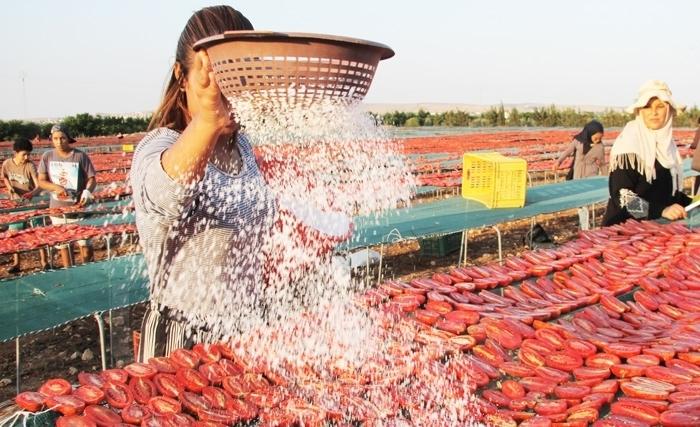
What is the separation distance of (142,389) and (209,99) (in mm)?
776

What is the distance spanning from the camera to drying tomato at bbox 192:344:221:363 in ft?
5.71

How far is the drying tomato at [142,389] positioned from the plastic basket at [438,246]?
254 inches

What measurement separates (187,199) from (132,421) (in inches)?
21.8

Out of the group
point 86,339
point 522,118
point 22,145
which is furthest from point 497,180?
point 522,118

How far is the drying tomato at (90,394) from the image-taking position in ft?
4.96

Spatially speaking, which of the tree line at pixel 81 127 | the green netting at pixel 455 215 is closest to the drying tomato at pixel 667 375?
the green netting at pixel 455 215

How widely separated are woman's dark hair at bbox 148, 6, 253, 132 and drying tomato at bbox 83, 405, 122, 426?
79 cm

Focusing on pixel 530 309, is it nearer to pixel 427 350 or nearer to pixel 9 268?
pixel 427 350

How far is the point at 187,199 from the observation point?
1562mm

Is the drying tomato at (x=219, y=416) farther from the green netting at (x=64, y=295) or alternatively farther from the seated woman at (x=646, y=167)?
the seated woman at (x=646, y=167)

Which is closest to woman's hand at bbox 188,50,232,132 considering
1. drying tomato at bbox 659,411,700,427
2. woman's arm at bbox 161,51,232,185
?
woman's arm at bbox 161,51,232,185

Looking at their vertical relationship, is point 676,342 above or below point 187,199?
below

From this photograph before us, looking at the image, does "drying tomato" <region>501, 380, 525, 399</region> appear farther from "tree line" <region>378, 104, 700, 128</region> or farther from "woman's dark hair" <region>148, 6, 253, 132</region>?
"tree line" <region>378, 104, 700, 128</region>

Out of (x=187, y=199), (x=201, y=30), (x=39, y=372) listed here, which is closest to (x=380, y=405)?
(x=187, y=199)
